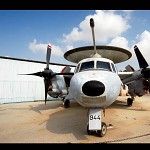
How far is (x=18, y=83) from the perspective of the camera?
25047 millimetres

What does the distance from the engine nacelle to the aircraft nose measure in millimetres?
8412

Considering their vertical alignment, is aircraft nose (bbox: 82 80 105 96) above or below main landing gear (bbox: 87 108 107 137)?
above

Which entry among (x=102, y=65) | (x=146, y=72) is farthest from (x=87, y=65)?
(x=146, y=72)

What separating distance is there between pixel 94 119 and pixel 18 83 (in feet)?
63.7

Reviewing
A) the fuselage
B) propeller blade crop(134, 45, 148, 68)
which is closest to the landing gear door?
the fuselage

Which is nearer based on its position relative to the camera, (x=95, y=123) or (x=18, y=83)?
(x=95, y=123)

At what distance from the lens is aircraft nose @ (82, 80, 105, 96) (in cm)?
672

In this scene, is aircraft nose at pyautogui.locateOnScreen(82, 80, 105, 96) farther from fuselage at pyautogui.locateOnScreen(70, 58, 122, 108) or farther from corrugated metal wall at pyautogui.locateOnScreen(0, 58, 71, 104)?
corrugated metal wall at pyautogui.locateOnScreen(0, 58, 71, 104)

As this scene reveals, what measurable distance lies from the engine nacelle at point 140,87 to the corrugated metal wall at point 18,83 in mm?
14699

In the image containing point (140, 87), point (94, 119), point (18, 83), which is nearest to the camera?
point (94, 119)

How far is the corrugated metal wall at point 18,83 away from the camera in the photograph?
23344 millimetres

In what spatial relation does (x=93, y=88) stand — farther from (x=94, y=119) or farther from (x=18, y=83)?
(x=18, y=83)
